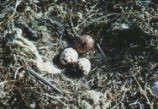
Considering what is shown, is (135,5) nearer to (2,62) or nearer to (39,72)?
(39,72)

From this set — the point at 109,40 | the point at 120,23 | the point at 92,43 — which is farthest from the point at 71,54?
the point at 120,23

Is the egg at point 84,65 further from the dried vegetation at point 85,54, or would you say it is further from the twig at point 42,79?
the twig at point 42,79

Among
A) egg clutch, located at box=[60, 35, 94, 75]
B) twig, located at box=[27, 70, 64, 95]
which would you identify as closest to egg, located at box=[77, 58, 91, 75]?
egg clutch, located at box=[60, 35, 94, 75]

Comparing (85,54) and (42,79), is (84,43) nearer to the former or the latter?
(85,54)

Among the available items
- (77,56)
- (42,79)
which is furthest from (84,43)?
(42,79)

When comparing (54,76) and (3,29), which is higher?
(3,29)

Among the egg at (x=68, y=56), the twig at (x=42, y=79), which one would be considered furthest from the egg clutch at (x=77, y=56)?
the twig at (x=42, y=79)

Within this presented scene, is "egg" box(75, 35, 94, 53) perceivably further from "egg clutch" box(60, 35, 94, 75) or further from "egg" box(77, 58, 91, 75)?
"egg" box(77, 58, 91, 75)
